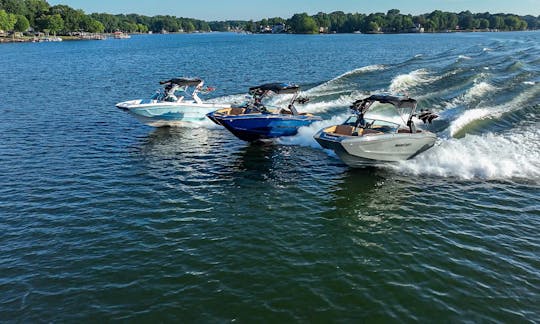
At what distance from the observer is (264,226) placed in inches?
629

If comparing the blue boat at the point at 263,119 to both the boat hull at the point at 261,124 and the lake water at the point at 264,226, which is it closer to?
the boat hull at the point at 261,124

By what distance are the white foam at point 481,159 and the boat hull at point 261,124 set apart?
24.8 ft

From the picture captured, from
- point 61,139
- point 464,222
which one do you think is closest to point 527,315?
point 464,222

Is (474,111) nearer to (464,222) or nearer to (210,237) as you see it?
(464,222)

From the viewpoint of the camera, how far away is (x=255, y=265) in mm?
13359

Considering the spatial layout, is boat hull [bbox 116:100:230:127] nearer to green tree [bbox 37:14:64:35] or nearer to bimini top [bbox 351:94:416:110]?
bimini top [bbox 351:94:416:110]

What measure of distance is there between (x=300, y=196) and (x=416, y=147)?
23.0 ft

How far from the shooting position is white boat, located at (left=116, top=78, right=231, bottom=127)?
29.7m

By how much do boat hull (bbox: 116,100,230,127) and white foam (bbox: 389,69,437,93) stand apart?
708 inches

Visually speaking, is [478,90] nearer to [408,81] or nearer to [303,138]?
[408,81]

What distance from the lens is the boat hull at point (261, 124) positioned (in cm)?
2597

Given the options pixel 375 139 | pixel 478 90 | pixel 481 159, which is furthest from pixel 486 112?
pixel 375 139

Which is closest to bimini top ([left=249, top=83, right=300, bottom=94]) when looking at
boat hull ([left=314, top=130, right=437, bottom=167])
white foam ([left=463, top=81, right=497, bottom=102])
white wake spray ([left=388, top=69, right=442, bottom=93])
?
boat hull ([left=314, top=130, right=437, bottom=167])

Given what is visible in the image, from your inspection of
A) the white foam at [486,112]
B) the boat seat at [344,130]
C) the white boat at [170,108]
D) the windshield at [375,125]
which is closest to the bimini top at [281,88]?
the white boat at [170,108]
